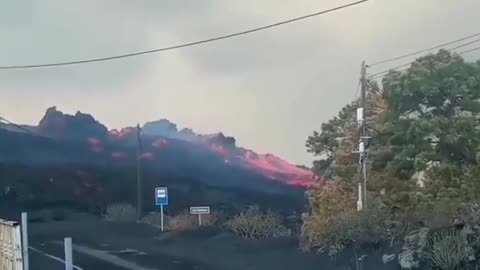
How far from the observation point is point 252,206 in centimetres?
3064

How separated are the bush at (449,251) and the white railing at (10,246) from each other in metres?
8.07

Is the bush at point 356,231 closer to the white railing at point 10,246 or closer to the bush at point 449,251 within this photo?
the bush at point 449,251

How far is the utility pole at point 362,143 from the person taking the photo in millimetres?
22688

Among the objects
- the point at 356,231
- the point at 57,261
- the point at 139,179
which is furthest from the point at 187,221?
the point at 356,231

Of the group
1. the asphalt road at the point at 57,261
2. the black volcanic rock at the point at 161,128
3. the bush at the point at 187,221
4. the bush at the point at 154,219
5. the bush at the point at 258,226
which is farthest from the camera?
the bush at the point at 154,219

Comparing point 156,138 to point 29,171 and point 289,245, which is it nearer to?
point 29,171

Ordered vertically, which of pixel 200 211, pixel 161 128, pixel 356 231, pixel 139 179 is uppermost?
pixel 161 128

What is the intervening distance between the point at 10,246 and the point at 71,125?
20323 millimetres

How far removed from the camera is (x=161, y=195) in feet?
106

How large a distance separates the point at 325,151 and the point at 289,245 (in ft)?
17.3

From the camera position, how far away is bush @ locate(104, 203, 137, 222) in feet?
111

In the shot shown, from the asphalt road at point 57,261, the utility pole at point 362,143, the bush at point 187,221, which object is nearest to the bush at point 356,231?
the utility pole at point 362,143

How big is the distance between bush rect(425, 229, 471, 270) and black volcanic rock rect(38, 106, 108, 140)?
706 inches

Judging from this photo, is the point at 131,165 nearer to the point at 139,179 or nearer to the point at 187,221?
the point at 139,179
